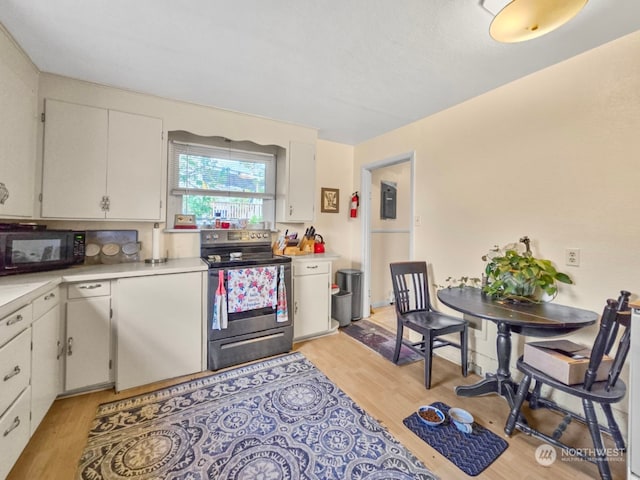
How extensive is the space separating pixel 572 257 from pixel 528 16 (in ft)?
4.99

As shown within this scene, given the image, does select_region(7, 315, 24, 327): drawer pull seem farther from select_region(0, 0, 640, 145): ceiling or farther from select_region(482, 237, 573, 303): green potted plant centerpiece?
select_region(482, 237, 573, 303): green potted plant centerpiece

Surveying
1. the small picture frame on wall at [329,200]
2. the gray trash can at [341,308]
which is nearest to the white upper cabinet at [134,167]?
the small picture frame on wall at [329,200]

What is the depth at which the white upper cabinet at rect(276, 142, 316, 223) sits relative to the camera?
10.5 ft

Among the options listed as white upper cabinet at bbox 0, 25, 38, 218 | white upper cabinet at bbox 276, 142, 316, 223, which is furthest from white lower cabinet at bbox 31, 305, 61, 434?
white upper cabinet at bbox 276, 142, 316, 223

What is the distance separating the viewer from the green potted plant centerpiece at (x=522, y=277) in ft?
6.00

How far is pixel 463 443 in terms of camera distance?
1.59 metres

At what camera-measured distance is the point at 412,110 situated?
2723 millimetres

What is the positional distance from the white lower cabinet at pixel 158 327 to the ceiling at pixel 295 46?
163 cm

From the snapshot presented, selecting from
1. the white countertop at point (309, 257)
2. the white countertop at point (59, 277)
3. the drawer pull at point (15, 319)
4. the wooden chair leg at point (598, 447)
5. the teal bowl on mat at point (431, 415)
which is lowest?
the teal bowl on mat at point (431, 415)

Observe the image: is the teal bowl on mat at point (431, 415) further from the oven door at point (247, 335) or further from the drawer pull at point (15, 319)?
the drawer pull at point (15, 319)

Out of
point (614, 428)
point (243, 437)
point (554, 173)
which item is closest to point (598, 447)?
point (614, 428)

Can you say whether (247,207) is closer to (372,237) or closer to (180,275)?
(180,275)

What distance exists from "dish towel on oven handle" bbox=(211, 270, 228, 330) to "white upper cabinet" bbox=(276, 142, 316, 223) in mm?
1160

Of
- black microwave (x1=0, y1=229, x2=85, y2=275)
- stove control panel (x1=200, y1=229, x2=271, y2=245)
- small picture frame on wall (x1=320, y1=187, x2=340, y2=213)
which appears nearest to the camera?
black microwave (x1=0, y1=229, x2=85, y2=275)
